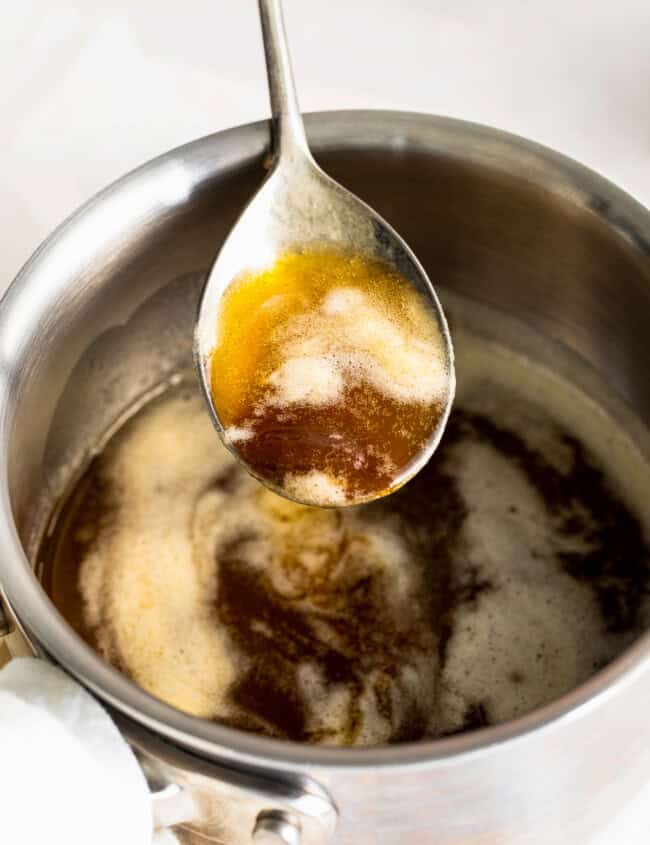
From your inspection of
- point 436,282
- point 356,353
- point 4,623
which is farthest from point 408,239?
point 4,623

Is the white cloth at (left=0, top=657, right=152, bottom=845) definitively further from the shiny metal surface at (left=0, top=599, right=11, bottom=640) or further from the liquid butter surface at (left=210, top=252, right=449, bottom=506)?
the liquid butter surface at (left=210, top=252, right=449, bottom=506)

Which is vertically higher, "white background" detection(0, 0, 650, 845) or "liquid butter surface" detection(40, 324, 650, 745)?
"white background" detection(0, 0, 650, 845)

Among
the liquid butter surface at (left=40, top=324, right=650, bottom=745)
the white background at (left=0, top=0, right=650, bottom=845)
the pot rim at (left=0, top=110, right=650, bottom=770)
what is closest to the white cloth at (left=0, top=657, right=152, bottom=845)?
the pot rim at (left=0, top=110, right=650, bottom=770)

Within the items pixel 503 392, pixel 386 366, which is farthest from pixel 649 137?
pixel 386 366

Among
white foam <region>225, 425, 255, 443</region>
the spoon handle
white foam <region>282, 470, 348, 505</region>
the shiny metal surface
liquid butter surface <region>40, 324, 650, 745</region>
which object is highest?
the spoon handle

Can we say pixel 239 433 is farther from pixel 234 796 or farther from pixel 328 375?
pixel 234 796
